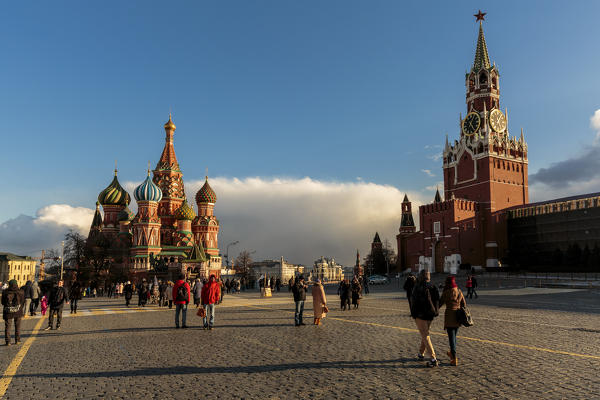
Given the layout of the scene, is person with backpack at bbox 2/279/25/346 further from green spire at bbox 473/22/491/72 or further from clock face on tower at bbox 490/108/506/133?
green spire at bbox 473/22/491/72

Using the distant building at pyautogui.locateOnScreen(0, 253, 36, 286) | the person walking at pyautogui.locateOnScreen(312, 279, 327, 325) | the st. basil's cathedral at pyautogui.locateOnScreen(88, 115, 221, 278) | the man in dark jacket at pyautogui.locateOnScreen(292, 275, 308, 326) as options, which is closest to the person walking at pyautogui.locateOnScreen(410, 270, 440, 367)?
the person walking at pyautogui.locateOnScreen(312, 279, 327, 325)

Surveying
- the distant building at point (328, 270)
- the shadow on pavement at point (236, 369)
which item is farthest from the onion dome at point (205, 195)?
the distant building at point (328, 270)

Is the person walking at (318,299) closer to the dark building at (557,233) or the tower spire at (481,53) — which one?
the dark building at (557,233)

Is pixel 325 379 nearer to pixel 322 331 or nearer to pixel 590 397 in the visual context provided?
pixel 590 397

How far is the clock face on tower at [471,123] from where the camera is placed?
74.2 metres

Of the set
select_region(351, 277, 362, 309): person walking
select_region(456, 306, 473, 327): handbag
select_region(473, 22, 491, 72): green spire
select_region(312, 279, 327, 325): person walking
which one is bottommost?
select_region(351, 277, 362, 309): person walking

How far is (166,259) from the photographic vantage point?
63.2 meters

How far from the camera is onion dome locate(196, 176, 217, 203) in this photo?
7100cm

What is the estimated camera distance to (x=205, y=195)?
2795 inches

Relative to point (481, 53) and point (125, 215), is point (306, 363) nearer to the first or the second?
point (125, 215)

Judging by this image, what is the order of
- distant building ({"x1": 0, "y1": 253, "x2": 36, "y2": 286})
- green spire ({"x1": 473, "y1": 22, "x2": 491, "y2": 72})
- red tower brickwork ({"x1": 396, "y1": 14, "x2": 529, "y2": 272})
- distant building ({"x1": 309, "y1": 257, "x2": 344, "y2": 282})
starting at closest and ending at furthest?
red tower brickwork ({"x1": 396, "y1": 14, "x2": 529, "y2": 272}), green spire ({"x1": 473, "y1": 22, "x2": 491, "y2": 72}), distant building ({"x1": 0, "y1": 253, "x2": 36, "y2": 286}), distant building ({"x1": 309, "y1": 257, "x2": 344, "y2": 282})

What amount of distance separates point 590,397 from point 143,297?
22214mm

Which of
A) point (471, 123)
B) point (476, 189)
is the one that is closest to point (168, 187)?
point (476, 189)

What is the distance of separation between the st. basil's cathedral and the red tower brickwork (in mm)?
34252
